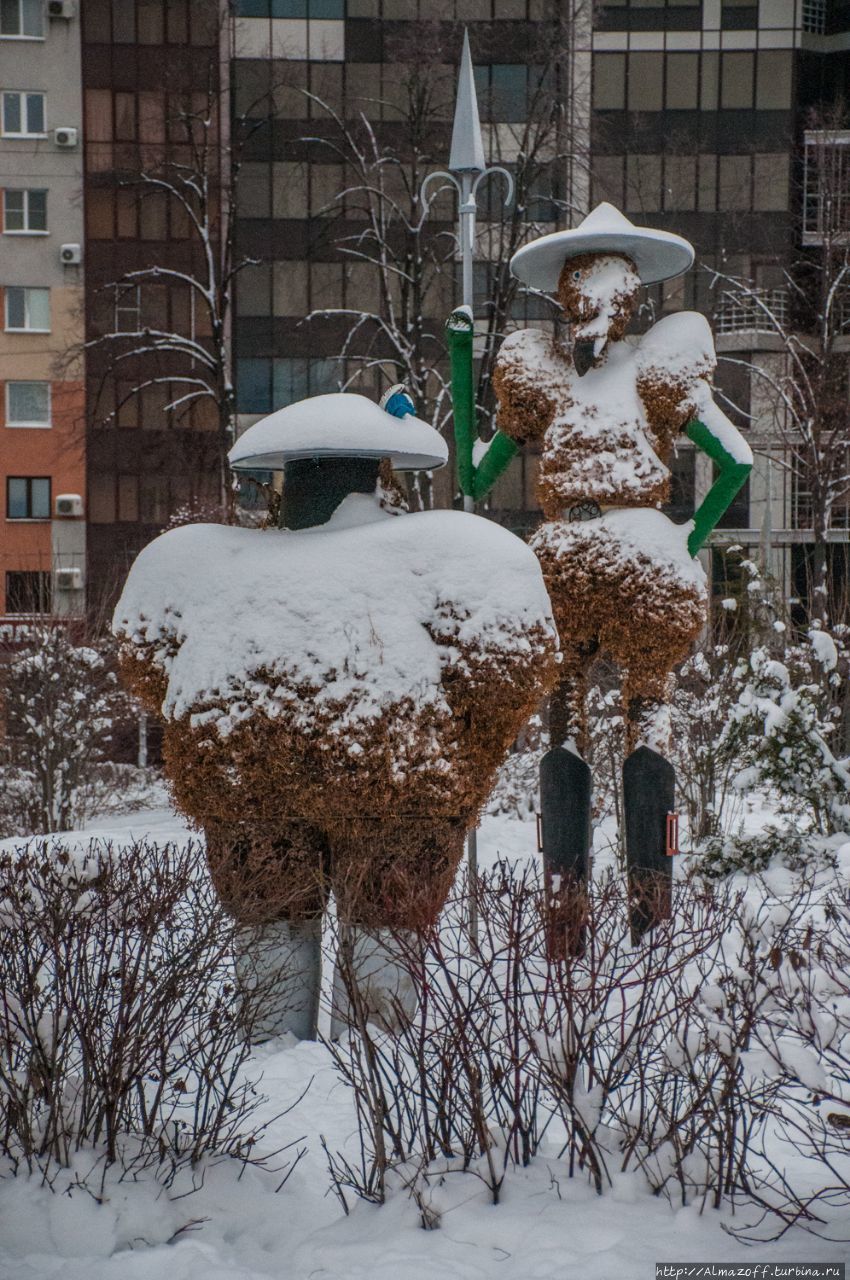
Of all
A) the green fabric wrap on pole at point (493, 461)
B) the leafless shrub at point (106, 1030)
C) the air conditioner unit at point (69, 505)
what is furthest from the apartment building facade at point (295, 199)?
the leafless shrub at point (106, 1030)

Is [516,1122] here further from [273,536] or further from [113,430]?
[113,430]

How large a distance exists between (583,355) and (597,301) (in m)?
0.22

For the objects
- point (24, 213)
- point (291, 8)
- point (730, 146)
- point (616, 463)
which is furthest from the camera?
point (24, 213)

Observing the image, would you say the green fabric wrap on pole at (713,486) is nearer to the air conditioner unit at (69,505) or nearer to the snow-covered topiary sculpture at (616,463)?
the snow-covered topiary sculpture at (616,463)

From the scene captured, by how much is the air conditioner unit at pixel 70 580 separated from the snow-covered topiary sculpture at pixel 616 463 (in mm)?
19408

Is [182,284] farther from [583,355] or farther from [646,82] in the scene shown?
[583,355]

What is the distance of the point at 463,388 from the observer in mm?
5656

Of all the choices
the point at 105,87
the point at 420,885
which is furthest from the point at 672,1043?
the point at 105,87

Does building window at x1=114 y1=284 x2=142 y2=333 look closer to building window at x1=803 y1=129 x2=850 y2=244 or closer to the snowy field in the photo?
building window at x1=803 y1=129 x2=850 y2=244

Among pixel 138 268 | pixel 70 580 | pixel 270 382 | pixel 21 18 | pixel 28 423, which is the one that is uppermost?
pixel 21 18

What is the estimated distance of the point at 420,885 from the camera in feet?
13.7

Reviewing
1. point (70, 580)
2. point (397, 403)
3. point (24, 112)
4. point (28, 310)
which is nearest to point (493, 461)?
point (397, 403)

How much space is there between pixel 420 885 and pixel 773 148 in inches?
895

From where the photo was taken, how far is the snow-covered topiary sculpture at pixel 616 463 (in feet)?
17.2
